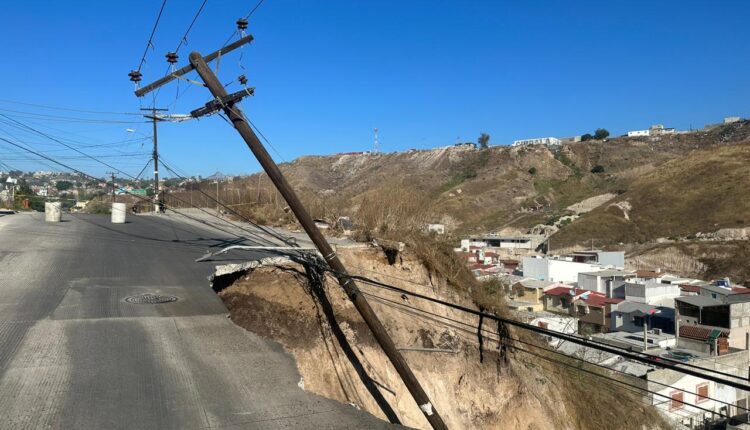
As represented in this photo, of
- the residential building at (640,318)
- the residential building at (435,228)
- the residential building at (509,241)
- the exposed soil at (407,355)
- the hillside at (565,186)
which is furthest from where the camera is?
the residential building at (509,241)

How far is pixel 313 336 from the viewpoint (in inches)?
377

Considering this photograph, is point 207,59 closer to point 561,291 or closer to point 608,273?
point 561,291

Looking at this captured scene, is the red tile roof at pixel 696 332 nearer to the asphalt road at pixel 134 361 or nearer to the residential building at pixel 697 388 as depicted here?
the residential building at pixel 697 388

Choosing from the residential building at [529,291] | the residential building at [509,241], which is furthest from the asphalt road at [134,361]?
the residential building at [509,241]

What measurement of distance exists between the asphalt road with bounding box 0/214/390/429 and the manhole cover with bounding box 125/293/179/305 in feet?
0.48

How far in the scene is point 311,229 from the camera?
8.23 meters

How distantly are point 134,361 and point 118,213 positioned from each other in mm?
16027

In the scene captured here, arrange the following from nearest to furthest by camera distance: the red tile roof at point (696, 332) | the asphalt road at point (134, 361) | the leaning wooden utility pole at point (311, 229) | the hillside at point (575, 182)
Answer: the asphalt road at point (134, 361) → the leaning wooden utility pole at point (311, 229) → the red tile roof at point (696, 332) → the hillside at point (575, 182)

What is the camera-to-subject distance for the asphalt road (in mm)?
5453

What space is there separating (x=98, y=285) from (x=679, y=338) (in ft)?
108

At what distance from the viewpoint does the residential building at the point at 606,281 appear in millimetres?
46719

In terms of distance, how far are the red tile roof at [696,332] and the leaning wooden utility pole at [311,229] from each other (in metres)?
30.3

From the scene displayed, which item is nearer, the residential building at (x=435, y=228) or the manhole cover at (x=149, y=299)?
the manhole cover at (x=149, y=299)

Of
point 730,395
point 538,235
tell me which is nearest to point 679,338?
point 730,395
